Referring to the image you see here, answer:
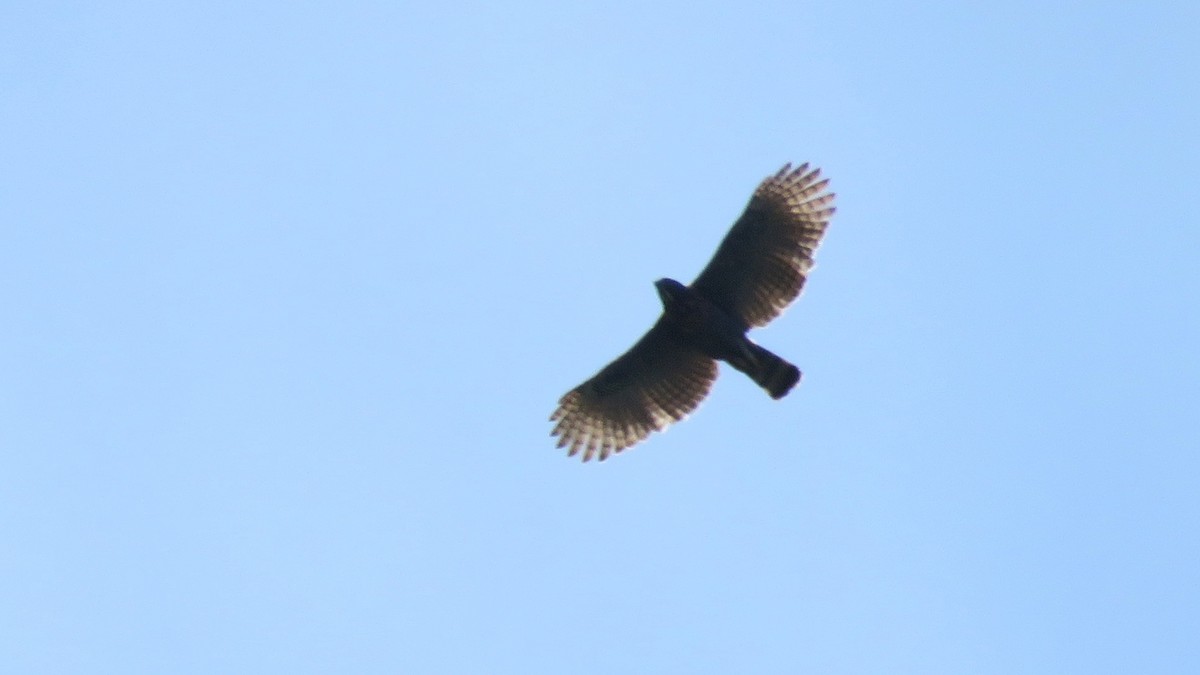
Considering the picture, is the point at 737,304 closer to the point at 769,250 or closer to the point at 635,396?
the point at 769,250

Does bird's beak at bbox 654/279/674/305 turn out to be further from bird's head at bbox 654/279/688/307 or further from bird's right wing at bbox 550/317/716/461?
bird's right wing at bbox 550/317/716/461

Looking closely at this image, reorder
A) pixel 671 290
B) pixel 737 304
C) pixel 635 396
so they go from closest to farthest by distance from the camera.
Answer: pixel 671 290
pixel 737 304
pixel 635 396

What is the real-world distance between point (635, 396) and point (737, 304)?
163 centimetres

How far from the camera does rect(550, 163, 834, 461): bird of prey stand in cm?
1789

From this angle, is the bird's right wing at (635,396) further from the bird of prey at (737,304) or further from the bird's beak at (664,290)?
the bird's beak at (664,290)

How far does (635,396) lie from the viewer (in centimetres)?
1903

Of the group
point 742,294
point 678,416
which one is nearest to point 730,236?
point 742,294

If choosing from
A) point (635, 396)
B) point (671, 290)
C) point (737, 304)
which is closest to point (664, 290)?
point (671, 290)

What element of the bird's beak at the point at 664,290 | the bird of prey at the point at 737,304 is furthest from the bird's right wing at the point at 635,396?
the bird's beak at the point at 664,290

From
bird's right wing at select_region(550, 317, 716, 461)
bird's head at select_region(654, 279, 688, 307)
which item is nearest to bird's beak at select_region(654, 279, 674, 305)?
bird's head at select_region(654, 279, 688, 307)

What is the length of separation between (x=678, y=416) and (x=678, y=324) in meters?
1.34

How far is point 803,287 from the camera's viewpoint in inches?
717

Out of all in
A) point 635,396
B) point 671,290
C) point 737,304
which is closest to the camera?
point 671,290

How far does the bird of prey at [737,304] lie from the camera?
1789 cm
